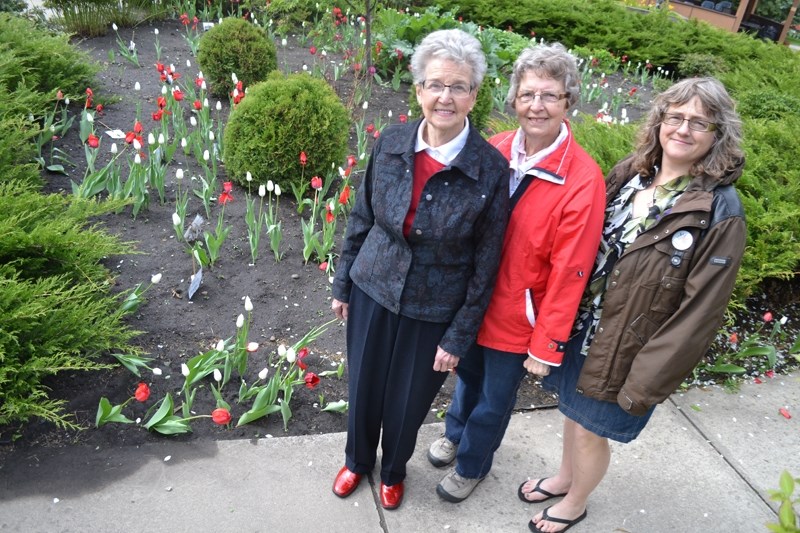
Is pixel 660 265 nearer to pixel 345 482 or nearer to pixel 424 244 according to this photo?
pixel 424 244

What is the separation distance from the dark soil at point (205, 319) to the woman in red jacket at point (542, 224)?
3.52 feet

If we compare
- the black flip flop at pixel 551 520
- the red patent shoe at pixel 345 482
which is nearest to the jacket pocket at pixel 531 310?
the black flip flop at pixel 551 520

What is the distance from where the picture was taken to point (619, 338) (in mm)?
2039

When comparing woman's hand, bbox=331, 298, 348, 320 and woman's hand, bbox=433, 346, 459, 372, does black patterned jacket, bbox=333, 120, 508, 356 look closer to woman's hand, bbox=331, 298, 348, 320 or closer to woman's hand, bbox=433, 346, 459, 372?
woman's hand, bbox=433, 346, 459, 372

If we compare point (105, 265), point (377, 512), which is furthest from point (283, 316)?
point (377, 512)

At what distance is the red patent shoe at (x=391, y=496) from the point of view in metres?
2.57

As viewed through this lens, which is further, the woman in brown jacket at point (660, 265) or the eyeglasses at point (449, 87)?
the eyeglasses at point (449, 87)

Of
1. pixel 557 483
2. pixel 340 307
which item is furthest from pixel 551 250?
pixel 557 483

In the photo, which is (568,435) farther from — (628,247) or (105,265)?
(105,265)

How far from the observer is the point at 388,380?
7.77 feet

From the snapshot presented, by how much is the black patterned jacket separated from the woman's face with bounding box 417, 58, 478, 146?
93mm

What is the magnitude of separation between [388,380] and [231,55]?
4227 millimetres

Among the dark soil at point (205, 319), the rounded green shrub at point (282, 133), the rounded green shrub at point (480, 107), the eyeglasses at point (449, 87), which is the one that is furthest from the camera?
the rounded green shrub at point (480, 107)

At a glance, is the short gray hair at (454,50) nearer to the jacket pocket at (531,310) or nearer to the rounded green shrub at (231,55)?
the jacket pocket at (531,310)
